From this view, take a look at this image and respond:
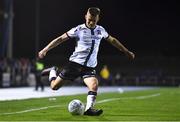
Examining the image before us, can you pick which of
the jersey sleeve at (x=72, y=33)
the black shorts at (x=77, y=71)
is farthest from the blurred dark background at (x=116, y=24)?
the jersey sleeve at (x=72, y=33)

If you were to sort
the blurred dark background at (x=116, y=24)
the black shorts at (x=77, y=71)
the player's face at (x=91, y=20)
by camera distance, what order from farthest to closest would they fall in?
the blurred dark background at (x=116, y=24) < the black shorts at (x=77, y=71) < the player's face at (x=91, y=20)

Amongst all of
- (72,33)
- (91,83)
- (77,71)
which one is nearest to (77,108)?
(91,83)

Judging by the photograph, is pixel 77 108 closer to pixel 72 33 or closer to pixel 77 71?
pixel 77 71

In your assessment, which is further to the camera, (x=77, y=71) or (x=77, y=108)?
(x=77, y=71)

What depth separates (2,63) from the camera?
3919 cm

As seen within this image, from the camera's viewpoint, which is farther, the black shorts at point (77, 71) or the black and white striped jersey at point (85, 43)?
the black shorts at point (77, 71)

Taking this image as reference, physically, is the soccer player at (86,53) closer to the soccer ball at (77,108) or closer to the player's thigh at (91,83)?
the player's thigh at (91,83)

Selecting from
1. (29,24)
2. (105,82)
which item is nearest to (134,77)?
(105,82)

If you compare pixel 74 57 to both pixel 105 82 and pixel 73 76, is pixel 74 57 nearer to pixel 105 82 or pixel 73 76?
pixel 73 76

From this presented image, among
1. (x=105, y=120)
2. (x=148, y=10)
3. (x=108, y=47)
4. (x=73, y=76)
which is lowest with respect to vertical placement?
(x=105, y=120)

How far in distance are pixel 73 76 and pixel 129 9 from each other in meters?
50.8

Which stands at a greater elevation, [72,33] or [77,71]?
[72,33]

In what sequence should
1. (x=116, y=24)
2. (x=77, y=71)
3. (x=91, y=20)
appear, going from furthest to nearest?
(x=116, y=24)
(x=77, y=71)
(x=91, y=20)

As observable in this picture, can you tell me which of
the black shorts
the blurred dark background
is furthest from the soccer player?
the blurred dark background
